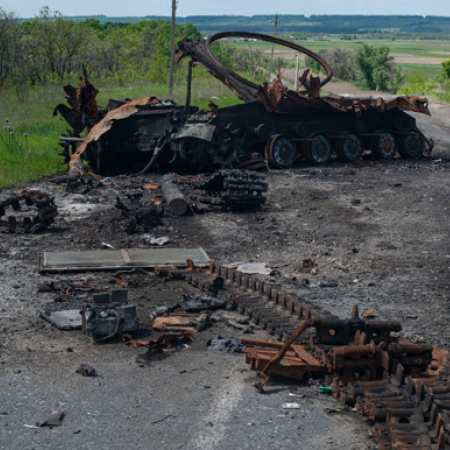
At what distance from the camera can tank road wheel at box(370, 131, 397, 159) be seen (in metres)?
21.7

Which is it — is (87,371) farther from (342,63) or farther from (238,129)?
(342,63)

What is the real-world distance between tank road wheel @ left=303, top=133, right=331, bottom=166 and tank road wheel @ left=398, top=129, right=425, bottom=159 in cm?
231

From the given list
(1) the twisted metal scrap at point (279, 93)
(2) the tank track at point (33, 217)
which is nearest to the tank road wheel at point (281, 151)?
(1) the twisted metal scrap at point (279, 93)

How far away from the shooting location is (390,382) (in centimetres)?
639

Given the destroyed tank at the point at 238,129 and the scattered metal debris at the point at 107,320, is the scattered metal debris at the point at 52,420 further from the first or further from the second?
the destroyed tank at the point at 238,129

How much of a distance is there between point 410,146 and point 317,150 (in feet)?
9.45

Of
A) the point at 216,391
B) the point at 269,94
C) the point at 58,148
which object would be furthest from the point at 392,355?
the point at 58,148

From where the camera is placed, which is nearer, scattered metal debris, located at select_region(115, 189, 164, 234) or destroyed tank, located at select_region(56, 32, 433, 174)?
scattered metal debris, located at select_region(115, 189, 164, 234)

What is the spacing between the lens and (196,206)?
14.4 metres

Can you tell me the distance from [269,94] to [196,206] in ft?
22.3

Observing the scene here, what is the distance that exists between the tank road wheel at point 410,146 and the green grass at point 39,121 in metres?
8.78

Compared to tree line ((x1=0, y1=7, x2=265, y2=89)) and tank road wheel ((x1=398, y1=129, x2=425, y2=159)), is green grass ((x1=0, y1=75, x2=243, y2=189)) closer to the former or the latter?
tree line ((x1=0, y1=7, x2=265, y2=89))

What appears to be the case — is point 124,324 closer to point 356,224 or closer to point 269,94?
point 356,224

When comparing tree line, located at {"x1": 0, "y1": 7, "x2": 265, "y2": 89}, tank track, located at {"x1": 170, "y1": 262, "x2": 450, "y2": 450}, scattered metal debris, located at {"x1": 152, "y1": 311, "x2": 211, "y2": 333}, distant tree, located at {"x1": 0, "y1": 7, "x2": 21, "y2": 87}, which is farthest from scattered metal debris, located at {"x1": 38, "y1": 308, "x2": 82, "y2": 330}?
distant tree, located at {"x1": 0, "y1": 7, "x2": 21, "y2": 87}
